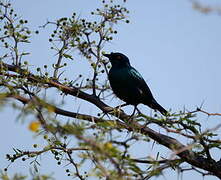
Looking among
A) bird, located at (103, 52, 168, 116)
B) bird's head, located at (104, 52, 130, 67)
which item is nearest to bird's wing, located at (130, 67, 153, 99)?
bird, located at (103, 52, 168, 116)

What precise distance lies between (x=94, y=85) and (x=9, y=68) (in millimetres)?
956

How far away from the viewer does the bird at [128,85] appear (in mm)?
6344

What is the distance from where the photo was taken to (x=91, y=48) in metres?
4.83

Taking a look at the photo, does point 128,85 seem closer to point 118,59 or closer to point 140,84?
point 140,84

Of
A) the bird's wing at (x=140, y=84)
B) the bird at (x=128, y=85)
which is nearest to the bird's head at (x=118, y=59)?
the bird at (x=128, y=85)

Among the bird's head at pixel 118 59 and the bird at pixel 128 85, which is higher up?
the bird's head at pixel 118 59

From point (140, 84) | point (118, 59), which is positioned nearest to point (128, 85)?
point (140, 84)

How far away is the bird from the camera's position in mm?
6344

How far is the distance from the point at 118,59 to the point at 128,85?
0.72 metres

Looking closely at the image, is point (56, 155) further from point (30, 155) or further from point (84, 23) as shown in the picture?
point (84, 23)

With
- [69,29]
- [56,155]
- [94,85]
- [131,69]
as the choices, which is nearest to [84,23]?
[69,29]

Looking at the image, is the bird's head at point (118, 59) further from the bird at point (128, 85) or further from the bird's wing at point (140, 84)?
the bird's wing at point (140, 84)

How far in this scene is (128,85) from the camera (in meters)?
6.42

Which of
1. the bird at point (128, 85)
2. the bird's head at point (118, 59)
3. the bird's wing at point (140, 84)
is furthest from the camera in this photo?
the bird's head at point (118, 59)
